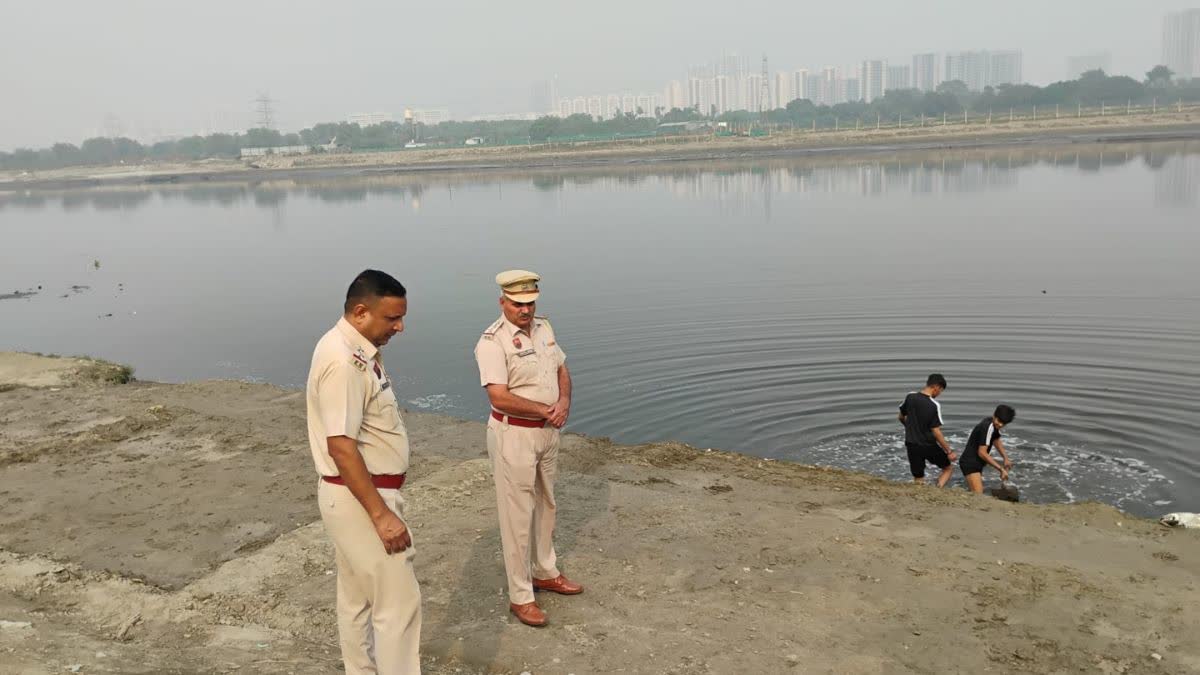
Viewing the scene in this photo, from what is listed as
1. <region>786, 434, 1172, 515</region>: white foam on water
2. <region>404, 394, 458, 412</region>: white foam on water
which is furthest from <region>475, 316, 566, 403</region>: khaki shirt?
<region>404, 394, 458, 412</region>: white foam on water

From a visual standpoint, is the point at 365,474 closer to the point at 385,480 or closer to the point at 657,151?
the point at 385,480

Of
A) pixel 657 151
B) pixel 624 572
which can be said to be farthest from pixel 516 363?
pixel 657 151

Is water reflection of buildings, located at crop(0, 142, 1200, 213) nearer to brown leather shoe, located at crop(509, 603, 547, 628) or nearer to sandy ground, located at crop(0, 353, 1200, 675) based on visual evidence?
sandy ground, located at crop(0, 353, 1200, 675)

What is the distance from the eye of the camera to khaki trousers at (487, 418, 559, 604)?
18.5 feet

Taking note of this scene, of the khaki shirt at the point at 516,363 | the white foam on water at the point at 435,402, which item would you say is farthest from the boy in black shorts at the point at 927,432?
the white foam on water at the point at 435,402

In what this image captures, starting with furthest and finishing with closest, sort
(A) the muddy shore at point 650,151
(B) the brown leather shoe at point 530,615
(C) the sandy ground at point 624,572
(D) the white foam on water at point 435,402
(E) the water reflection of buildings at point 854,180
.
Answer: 1. (A) the muddy shore at point 650,151
2. (E) the water reflection of buildings at point 854,180
3. (D) the white foam on water at point 435,402
4. (B) the brown leather shoe at point 530,615
5. (C) the sandy ground at point 624,572

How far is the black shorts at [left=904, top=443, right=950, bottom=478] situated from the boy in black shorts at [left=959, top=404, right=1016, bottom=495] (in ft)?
0.62

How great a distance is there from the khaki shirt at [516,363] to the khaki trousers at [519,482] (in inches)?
9.2

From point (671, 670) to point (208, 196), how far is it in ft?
286

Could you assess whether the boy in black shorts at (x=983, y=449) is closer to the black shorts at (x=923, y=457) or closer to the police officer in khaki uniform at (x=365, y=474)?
the black shorts at (x=923, y=457)

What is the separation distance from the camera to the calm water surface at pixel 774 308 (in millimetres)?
12273

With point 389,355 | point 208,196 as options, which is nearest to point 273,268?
point 389,355

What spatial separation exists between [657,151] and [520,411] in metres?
110

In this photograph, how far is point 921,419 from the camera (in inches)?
381
